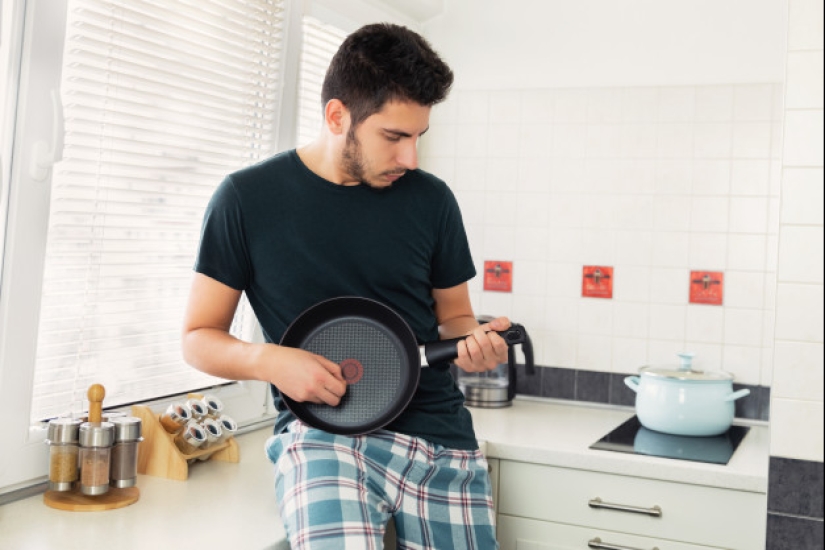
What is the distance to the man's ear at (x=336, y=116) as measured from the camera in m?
1.58

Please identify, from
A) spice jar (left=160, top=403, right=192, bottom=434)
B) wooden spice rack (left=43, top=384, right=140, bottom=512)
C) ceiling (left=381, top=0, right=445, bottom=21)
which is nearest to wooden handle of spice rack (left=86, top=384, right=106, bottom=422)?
wooden spice rack (left=43, top=384, right=140, bottom=512)

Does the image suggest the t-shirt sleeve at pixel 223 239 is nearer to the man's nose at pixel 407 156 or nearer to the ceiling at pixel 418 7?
the man's nose at pixel 407 156

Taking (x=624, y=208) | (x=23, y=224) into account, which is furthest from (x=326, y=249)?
(x=624, y=208)

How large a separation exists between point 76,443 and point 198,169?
0.72m

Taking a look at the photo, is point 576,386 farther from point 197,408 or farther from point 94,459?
point 94,459

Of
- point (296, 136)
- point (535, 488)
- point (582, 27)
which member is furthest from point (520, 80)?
point (535, 488)

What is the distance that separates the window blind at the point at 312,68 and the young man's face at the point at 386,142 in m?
0.87

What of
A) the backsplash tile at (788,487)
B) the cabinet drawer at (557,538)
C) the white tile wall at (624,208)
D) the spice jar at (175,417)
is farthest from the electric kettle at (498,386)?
the backsplash tile at (788,487)

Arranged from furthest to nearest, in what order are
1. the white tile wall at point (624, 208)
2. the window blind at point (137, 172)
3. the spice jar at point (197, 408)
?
the white tile wall at point (624, 208) → the spice jar at point (197, 408) → the window blind at point (137, 172)

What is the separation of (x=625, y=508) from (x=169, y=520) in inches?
42.0

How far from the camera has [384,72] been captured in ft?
5.00

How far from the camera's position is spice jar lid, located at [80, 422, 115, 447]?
1.56 meters

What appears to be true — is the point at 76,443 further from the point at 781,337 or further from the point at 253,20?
the point at 781,337

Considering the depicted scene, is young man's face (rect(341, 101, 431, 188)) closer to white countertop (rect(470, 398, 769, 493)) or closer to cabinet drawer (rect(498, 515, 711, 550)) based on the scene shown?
white countertop (rect(470, 398, 769, 493))
